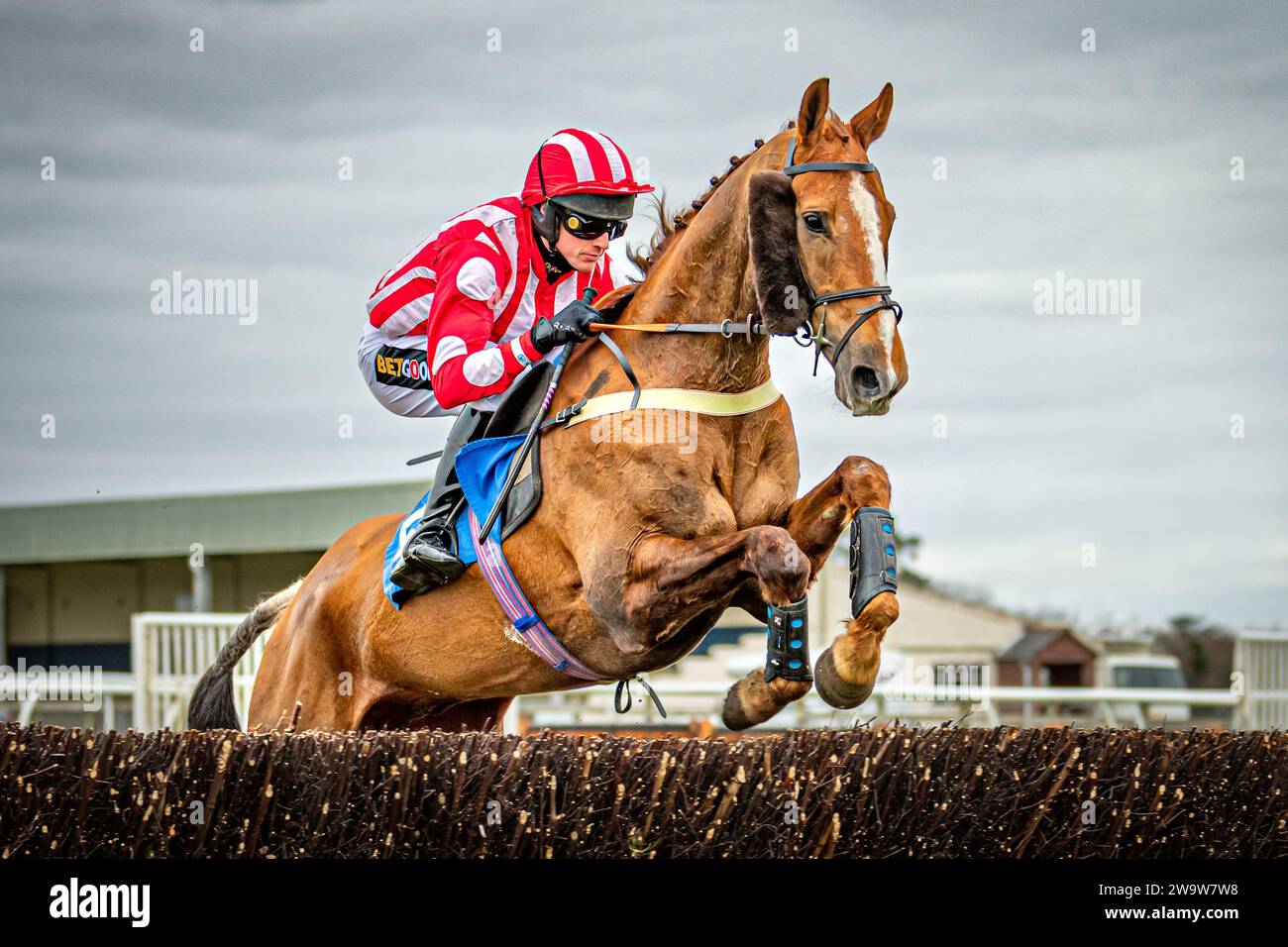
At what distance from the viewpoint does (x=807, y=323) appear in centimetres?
446

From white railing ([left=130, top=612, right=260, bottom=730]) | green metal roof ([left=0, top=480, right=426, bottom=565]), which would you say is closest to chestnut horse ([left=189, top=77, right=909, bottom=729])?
white railing ([left=130, top=612, right=260, bottom=730])

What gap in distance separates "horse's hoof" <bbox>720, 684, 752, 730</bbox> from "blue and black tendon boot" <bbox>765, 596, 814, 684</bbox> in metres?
0.17

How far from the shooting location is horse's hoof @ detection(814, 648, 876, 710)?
171 inches

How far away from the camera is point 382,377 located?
593 centimetres

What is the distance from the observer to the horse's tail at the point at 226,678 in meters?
6.75

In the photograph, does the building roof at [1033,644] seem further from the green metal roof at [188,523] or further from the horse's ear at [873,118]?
the horse's ear at [873,118]

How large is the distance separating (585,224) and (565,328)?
1.48 ft

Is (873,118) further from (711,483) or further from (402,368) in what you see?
A: (402,368)

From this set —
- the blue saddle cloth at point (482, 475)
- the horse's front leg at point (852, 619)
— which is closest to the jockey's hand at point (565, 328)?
the blue saddle cloth at point (482, 475)
